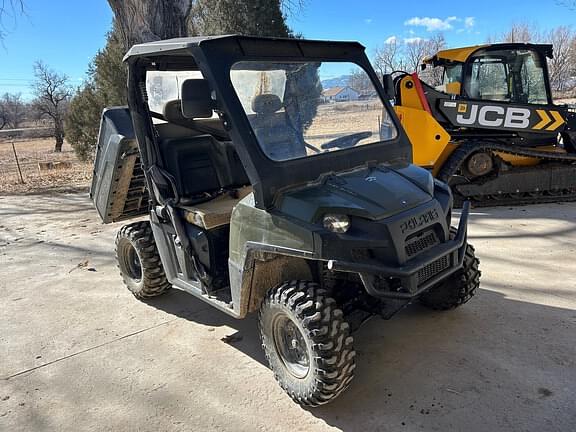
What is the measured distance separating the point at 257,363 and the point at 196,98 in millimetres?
1786

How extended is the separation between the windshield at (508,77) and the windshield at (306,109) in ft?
14.0

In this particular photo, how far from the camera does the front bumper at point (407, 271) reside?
245cm

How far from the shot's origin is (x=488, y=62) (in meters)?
7.05

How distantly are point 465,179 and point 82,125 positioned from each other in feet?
40.0

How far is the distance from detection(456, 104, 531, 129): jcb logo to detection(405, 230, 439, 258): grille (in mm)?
4944

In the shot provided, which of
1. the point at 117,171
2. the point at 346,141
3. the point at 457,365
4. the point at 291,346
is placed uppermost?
the point at 346,141

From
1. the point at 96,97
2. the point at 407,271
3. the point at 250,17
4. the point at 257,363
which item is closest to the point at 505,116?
the point at 407,271

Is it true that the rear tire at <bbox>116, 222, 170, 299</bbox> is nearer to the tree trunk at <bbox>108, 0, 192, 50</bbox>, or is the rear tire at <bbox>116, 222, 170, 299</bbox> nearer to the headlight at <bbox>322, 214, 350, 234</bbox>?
the headlight at <bbox>322, 214, 350, 234</bbox>

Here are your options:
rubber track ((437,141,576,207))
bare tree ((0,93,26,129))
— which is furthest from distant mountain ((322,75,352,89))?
bare tree ((0,93,26,129))

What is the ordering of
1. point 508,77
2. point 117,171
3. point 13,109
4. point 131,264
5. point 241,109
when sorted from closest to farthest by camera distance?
1. point 241,109
2. point 117,171
3. point 131,264
4. point 508,77
5. point 13,109

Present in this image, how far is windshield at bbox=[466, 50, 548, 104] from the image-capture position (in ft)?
22.9

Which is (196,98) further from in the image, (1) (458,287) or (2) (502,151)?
(2) (502,151)

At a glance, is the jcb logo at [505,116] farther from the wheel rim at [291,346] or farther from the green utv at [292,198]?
the wheel rim at [291,346]

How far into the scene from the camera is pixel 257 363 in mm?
3273
